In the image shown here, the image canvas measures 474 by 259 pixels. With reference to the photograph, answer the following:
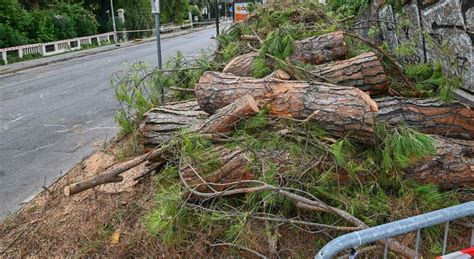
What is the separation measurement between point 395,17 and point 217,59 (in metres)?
2.93

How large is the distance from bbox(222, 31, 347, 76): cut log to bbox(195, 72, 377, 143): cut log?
2.74ft

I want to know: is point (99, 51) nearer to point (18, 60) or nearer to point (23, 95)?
point (18, 60)

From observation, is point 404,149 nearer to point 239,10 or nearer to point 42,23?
point 239,10

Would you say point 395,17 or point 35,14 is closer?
point 395,17

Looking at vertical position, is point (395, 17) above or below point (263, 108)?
above

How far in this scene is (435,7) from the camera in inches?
216

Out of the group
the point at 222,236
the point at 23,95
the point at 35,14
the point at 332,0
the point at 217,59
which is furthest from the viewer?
the point at 35,14

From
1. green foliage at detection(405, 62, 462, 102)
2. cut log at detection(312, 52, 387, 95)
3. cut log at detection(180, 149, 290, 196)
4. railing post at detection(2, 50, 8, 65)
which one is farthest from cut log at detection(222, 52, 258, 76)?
railing post at detection(2, 50, 8, 65)

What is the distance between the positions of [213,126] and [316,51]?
1.87 m

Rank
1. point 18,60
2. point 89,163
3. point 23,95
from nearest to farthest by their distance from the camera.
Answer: point 89,163, point 23,95, point 18,60

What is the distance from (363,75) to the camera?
430 centimetres

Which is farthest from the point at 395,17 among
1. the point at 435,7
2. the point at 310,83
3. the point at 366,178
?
the point at 366,178

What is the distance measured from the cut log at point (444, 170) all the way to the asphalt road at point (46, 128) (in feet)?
13.2

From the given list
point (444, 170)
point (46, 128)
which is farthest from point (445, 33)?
point (46, 128)
